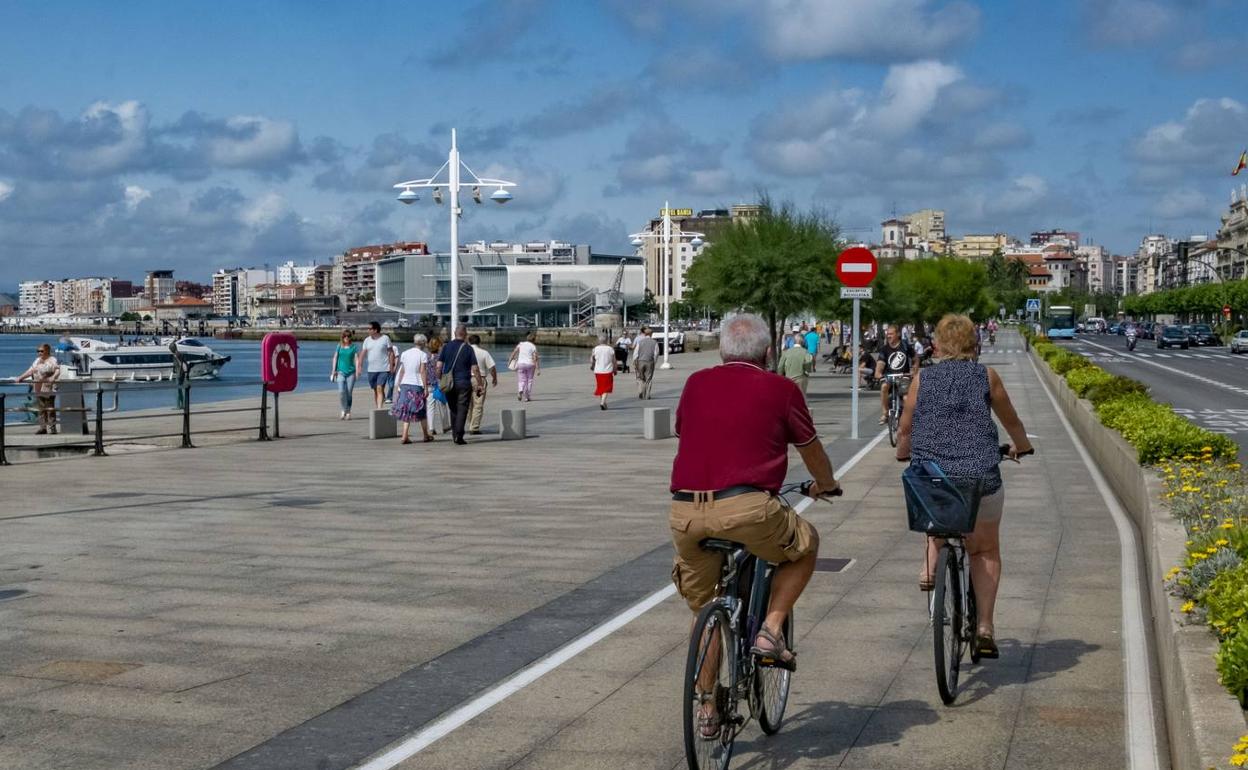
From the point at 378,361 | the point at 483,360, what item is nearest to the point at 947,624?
the point at 483,360

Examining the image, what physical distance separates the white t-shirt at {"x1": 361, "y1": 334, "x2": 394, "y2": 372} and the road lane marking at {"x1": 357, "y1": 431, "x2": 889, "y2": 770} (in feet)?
62.8

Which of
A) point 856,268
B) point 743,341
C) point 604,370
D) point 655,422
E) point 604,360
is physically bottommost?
point 655,422

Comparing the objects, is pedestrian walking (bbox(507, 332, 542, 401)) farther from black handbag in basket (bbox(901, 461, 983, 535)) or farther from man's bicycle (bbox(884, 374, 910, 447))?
black handbag in basket (bbox(901, 461, 983, 535))

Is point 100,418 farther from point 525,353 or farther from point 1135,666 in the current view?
point 1135,666

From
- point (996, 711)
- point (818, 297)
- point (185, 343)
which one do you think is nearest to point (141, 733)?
point (996, 711)

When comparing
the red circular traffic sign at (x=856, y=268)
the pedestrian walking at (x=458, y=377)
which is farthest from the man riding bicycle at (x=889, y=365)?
the pedestrian walking at (x=458, y=377)

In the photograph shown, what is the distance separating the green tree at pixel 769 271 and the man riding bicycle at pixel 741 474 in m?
30.9

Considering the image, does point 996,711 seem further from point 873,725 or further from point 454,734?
point 454,734

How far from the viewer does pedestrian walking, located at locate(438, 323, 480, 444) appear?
2044cm

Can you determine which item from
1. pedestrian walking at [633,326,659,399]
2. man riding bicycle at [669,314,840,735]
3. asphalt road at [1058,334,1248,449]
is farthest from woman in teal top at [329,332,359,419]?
man riding bicycle at [669,314,840,735]

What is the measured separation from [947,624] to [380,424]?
53.9 ft

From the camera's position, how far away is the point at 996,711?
20.5 feet

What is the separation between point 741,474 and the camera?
16.9ft

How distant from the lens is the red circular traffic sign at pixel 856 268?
2144 centimetres
